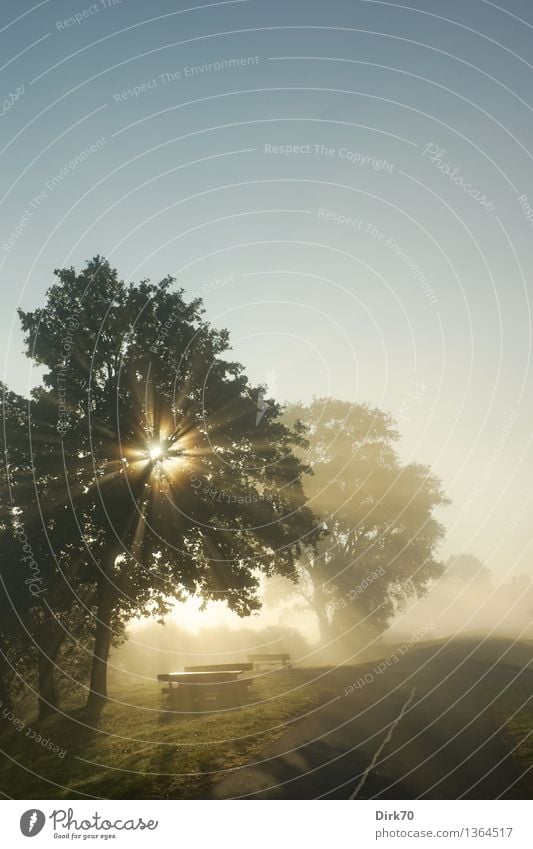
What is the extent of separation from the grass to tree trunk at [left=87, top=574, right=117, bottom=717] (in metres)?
0.55

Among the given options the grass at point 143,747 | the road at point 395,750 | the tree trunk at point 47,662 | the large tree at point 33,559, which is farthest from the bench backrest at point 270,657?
the tree trunk at point 47,662

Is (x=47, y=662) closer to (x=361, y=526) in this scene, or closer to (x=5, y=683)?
(x=5, y=683)

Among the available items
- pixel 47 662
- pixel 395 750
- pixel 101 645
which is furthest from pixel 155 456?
pixel 395 750

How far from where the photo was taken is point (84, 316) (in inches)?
1001

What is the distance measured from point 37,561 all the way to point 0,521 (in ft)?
8.57

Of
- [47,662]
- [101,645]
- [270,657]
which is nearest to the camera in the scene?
[101,645]

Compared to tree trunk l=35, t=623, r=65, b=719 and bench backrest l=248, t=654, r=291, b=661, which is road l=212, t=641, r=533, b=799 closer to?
bench backrest l=248, t=654, r=291, b=661

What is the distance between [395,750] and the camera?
12.8 metres

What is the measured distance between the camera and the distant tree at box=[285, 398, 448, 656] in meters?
51.8

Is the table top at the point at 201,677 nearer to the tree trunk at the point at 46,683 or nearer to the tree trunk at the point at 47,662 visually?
the tree trunk at the point at 46,683

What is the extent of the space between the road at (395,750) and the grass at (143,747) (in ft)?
3.14

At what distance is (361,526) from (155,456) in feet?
102
